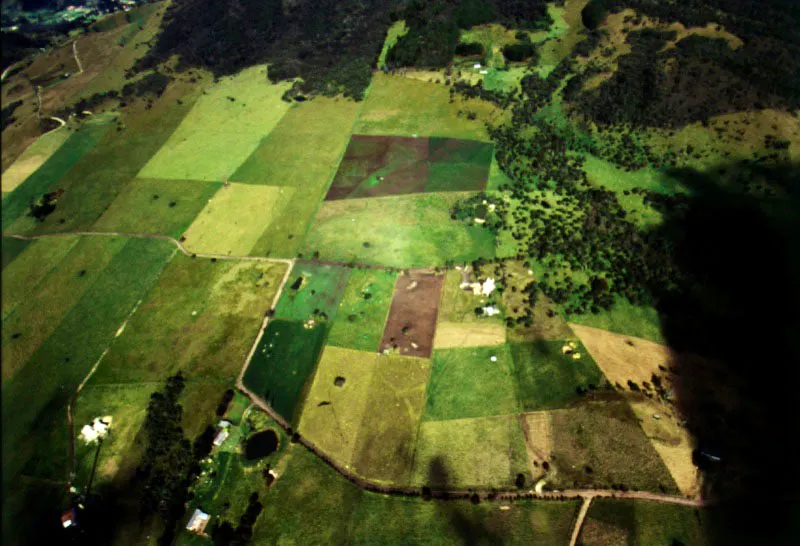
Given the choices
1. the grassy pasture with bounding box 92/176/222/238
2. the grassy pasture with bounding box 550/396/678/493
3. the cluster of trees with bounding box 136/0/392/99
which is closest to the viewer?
the grassy pasture with bounding box 550/396/678/493

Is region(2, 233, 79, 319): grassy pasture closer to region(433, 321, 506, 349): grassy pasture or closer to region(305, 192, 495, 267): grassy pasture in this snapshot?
region(305, 192, 495, 267): grassy pasture

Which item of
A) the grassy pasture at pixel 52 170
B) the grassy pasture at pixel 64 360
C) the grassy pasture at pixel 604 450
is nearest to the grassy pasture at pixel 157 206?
the grassy pasture at pixel 64 360

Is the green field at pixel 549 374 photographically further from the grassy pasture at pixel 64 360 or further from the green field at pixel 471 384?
the grassy pasture at pixel 64 360

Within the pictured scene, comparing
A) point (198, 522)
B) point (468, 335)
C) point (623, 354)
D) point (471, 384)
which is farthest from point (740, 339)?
point (198, 522)

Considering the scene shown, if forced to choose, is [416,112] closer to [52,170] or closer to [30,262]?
[52,170]

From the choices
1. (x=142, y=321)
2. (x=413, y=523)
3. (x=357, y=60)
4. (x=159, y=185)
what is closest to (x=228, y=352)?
(x=142, y=321)

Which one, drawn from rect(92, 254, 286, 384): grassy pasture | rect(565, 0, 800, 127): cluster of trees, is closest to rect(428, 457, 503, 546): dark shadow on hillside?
rect(92, 254, 286, 384): grassy pasture

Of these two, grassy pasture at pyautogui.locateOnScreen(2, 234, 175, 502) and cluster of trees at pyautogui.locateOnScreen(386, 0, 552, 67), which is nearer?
grassy pasture at pyautogui.locateOnScreen(2, 234, 175, 502)
